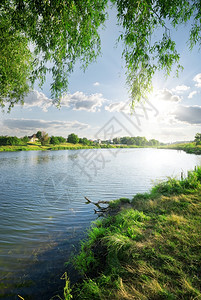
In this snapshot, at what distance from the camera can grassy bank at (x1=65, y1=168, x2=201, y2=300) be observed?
8.06 feet

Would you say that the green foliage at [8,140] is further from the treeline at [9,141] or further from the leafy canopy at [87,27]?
the leafy canopy at [87,27]

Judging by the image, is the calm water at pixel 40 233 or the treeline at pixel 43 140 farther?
the treeline at pixel 43 140

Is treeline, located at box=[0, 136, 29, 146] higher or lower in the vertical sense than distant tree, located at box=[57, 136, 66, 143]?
lower

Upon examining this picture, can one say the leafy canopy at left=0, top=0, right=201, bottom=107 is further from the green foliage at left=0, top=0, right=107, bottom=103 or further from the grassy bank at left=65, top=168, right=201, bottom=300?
the grassy bank at left=65, top=168, right=201, bottom=300

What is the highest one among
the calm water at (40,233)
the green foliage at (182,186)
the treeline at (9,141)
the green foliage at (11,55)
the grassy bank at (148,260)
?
the green foliage at (11,55)

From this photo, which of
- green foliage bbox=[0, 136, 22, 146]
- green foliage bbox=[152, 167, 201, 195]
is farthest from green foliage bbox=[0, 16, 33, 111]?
green foliage bbox=[0, 136, 22, 146]

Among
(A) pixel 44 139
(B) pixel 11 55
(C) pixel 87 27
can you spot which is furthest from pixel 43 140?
(C) pixel 87 27

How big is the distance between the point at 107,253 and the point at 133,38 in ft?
17.2

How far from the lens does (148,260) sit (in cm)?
309

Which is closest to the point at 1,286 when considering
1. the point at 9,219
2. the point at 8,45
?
the point at 9,219

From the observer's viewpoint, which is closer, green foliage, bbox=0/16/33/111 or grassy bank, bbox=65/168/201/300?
grassy bank, bbox=65/168/201/300

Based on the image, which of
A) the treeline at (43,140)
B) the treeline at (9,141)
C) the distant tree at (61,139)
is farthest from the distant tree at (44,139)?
the treeline at (9,141)

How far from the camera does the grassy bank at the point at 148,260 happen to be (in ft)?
8.06

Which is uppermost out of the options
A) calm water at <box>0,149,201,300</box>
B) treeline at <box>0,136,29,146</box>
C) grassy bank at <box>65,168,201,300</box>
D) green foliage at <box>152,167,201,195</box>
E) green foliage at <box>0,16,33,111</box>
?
green foliage at <box>0,16,33,111</box>
